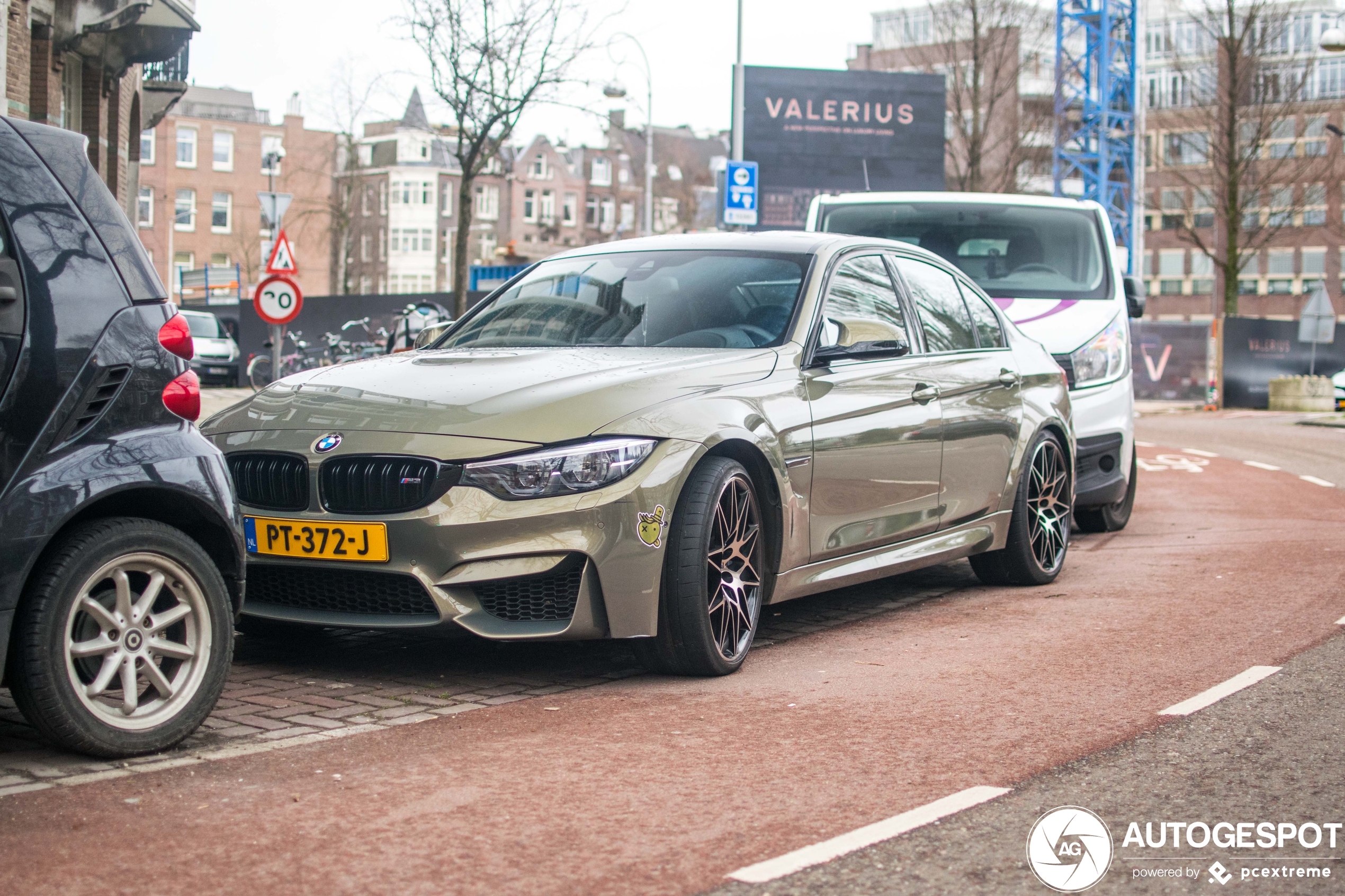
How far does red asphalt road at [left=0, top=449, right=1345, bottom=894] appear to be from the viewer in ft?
11.0

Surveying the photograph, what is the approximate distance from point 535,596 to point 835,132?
33249 millimetres

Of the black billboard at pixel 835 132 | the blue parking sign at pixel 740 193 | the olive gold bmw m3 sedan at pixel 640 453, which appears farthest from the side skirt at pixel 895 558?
the black billboard at pixel 835 132

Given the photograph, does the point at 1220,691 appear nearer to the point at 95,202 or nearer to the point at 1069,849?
the point at 1069,849

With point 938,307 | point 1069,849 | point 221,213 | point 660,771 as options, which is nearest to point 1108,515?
point 938,307

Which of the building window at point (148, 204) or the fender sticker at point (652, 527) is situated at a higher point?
the building window at point (148, 204)

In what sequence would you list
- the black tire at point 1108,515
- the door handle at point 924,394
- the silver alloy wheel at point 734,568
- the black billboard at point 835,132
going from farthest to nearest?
1. the black billboard at point 835,132
2. the black tire at point 1108,515
3. the door handle at point 924,394
4. the silver alloy wheel at point 734,568

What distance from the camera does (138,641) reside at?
415 cm

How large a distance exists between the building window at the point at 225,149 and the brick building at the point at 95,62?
207 ft

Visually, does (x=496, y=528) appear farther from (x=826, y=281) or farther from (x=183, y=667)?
(x=826, y=281)

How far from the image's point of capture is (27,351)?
3.96m

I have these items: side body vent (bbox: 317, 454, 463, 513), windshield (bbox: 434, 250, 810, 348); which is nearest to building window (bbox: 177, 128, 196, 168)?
windshield (bbox: 434, 250, 810, 348)

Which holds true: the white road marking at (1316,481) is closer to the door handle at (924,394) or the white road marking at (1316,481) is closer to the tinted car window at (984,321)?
the tinted car window at (984,321)

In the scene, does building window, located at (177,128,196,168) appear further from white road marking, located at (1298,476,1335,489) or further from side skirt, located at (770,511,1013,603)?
side skirt, located at (770,511,1013,603)

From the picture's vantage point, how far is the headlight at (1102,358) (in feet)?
31.7
